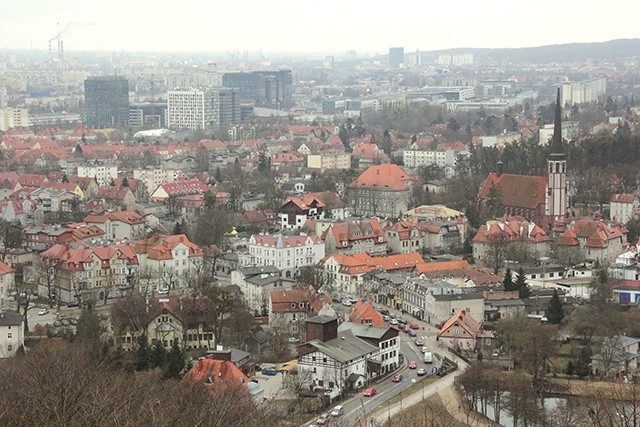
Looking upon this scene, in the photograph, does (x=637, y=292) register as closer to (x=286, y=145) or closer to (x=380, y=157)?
(x=380, y=157)

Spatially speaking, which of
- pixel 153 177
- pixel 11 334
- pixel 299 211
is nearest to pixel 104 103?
pixel 153 177

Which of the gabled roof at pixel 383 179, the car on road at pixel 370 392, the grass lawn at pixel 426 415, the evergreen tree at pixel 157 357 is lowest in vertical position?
the car on road at pixel 370 392

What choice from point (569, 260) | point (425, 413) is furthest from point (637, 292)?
point (425, 413)

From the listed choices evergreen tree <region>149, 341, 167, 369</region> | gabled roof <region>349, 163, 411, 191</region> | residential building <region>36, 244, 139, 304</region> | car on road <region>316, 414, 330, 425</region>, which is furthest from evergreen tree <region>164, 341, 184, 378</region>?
gabled roof <region>349, 163, 411, 191</region>

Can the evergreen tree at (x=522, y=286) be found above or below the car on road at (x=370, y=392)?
above

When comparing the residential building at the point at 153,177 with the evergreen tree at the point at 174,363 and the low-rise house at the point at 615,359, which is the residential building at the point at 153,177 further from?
the low-rise house at the point at 615,359

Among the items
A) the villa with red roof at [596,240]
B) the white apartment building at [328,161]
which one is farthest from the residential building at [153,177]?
the villa with red roof at [596,240]

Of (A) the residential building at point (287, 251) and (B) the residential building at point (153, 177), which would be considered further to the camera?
(B) the residential building at point (153, 177)
